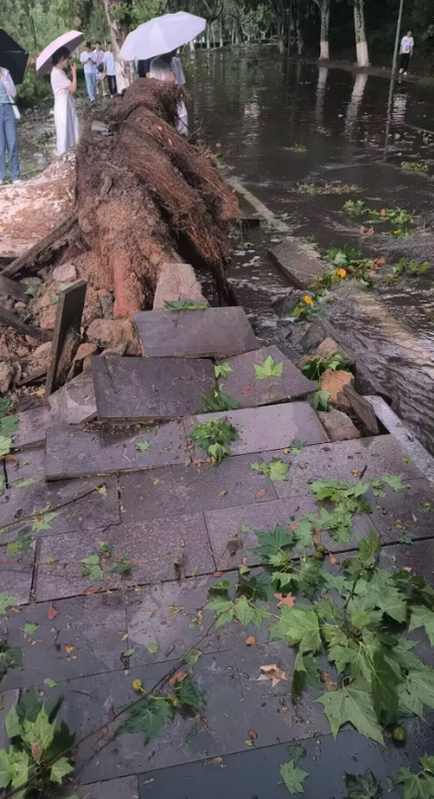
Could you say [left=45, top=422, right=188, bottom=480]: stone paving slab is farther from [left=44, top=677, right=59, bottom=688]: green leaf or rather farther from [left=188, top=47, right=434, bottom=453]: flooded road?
[left=188, top=47, right=434, bottom=453]: flooded road

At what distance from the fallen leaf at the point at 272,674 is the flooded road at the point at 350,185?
8.81ft

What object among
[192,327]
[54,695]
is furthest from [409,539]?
[192,327]

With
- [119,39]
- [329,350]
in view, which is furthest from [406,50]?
[329,350]

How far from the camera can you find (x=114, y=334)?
5.25m

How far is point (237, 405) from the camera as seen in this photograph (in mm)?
4441

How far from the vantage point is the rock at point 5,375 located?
197 inches

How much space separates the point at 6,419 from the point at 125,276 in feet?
6.35

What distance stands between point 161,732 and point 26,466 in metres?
2.19

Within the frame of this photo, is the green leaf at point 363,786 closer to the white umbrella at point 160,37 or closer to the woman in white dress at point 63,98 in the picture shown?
the woman in white dress at point 63,98

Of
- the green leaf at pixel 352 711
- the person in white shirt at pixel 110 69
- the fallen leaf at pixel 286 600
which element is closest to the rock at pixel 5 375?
the fallen leaf at pixel 286 600

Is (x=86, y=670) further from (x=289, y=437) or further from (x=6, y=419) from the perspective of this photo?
(x=6, y=419)

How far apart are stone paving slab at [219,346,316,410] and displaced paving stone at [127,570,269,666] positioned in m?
1.74

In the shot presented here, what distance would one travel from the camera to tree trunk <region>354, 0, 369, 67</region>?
26172mm

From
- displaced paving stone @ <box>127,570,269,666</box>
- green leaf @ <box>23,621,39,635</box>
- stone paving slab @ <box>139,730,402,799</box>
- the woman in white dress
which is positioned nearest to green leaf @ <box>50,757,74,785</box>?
stone paving slab @ <box>139,730,402,799</box>
